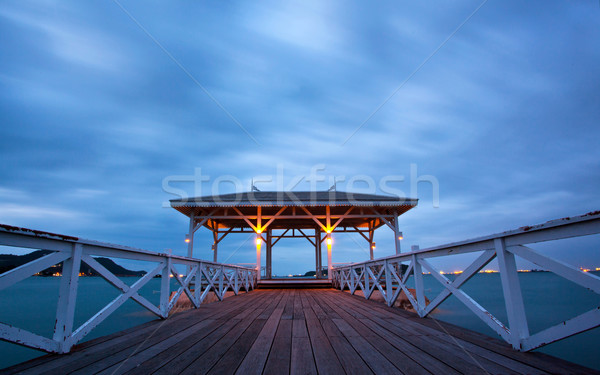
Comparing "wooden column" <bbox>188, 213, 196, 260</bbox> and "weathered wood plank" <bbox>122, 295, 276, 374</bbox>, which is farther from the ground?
"wooden column" <bbox>188, 213, 196, 260</bbox>

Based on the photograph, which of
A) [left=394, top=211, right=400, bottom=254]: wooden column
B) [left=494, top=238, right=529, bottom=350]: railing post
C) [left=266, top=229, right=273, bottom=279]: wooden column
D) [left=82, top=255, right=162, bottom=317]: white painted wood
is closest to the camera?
[left=494, top=238, right=529, bottom=350]: railing post

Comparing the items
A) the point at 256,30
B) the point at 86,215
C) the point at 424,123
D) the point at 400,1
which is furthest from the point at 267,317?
the point at 86,215

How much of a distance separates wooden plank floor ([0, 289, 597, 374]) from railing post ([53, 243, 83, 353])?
0.12 m

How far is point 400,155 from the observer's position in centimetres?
4547

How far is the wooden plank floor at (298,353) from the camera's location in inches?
61.7

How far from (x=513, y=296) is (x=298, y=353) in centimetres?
168

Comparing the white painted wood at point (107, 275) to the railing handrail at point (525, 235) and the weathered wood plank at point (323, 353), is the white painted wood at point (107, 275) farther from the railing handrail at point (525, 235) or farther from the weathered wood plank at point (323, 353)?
the railing handrail at point (525, 235)

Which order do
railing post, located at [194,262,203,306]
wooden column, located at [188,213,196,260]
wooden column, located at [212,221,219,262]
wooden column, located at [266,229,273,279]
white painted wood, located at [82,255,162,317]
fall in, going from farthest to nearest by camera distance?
1. wooden column, located at [266,229,273,279]
2. wooden column, located at [212,221,219,262]
3. wooden column, located at [188,213,196,260]
4. railing post, located at [194,262,203,306]
5. white painted wood, located at [82,255,162,317]

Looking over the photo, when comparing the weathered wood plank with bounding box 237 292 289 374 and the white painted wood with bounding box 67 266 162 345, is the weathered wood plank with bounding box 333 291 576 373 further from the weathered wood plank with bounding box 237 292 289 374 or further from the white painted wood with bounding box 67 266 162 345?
the white painted wood with bounding box 67 266 162 345

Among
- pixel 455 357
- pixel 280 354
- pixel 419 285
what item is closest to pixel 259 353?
pixel 280 354

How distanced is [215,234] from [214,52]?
1678cm

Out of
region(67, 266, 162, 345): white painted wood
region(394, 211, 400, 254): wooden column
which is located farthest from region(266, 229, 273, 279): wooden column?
region(67, 266, 162, 345): white painted wood

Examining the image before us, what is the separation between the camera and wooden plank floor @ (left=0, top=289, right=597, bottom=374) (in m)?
1.57

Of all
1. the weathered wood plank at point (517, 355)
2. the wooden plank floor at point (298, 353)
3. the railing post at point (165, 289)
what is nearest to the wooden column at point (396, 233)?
the wooden plank floor at point (298, 353)
